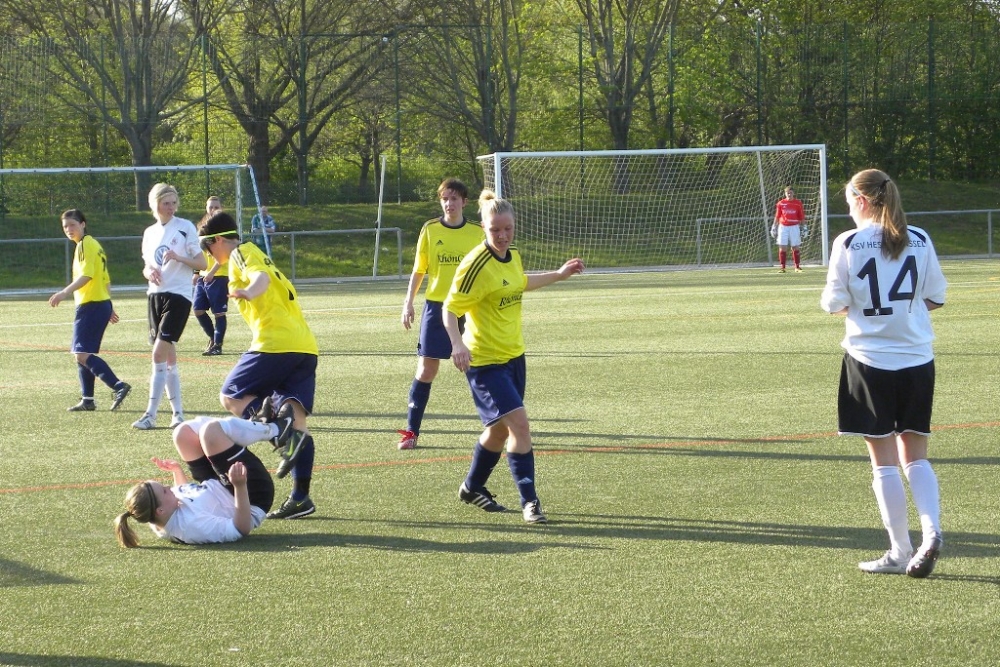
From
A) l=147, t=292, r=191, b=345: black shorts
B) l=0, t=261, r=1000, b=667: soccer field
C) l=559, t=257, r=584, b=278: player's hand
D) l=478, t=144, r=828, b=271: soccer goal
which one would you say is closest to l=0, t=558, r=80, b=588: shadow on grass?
l=0, t=261, r=1000, b=667: soccer field

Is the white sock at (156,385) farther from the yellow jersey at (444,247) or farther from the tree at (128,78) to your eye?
the tree at (128,78)

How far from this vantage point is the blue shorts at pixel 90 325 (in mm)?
11148

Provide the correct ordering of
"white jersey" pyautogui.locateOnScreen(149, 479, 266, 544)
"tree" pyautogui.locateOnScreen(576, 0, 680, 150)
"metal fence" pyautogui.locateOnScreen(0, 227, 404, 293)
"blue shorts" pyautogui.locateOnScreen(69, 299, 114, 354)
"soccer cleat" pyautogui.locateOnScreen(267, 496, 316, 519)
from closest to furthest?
"white jersey" pyautogui.locateOnScreen(149, 479, 266, 544) → "soccer cleat" pyautogui.locateOnScreen(267, 496, 316, 519) → "blue shorts" pyautogui.locateOnScreen(69, 299, 114, 354) → "metal fence" pyautogui.locateOnScreen(0, 227, 404, 293) → "tree" pyautogui.locateOnScreen(576, 0, 680, 150)

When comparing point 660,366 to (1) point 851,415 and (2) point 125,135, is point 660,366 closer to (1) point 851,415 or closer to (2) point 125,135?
(1) point 851,415

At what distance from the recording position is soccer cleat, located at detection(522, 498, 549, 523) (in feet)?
21.9

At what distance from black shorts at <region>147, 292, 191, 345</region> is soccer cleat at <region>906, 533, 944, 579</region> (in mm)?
6318

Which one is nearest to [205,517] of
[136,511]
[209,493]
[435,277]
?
[209,493]

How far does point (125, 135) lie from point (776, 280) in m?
20.3

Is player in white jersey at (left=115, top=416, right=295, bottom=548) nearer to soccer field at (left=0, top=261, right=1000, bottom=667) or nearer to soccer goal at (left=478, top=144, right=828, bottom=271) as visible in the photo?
soccer field at (left=0, top=261, right=1000, bottom=667)

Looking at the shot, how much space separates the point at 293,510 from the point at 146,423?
3.62m

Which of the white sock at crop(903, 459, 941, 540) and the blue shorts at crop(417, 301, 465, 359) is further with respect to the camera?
the blue shorts at crop(417, 301, 465, 359)


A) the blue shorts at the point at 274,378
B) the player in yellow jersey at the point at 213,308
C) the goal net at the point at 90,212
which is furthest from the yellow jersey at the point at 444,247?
the goal net at the point at 90,212

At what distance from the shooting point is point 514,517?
22.4 feet

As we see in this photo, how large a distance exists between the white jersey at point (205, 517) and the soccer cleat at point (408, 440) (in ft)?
8.22
